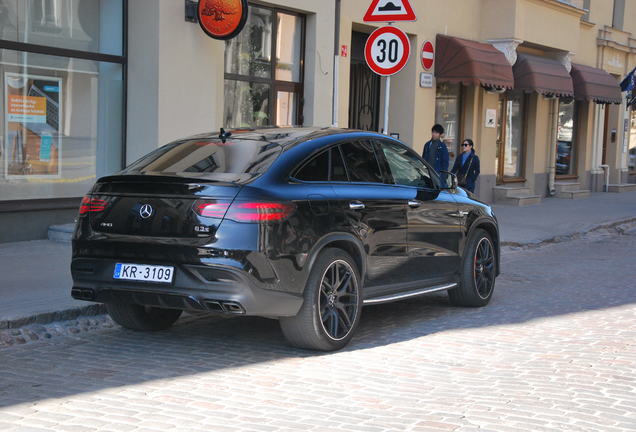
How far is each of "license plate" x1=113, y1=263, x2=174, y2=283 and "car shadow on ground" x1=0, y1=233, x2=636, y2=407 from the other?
583 mm

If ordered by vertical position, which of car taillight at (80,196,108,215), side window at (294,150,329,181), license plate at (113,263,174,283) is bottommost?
license plate at (113,263,174,283)

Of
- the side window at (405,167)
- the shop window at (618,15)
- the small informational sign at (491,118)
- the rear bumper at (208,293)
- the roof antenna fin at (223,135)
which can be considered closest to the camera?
the rear bumper at (208,293)

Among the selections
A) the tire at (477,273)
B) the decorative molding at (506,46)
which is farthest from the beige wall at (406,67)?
the tire at (477,273)

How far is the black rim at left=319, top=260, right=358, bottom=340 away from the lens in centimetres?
656

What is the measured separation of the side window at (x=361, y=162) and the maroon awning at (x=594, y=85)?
18.5m

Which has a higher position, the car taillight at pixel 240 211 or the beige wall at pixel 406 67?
the beige wall at pixel 406 67

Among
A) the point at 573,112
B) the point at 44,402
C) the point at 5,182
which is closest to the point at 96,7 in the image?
the point at 5,182

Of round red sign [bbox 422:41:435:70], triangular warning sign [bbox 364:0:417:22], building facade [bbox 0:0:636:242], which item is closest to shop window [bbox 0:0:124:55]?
building facade [bbox 0:0:636:242]

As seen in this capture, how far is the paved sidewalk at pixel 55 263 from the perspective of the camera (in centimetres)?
743

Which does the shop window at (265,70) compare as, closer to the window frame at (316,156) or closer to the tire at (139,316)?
the tire at (139,316)

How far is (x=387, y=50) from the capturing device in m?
11.3

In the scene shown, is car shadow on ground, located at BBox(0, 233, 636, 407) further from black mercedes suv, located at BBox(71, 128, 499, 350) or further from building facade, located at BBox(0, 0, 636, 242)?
building facade, located at BBox(0, 0, 636, 242)

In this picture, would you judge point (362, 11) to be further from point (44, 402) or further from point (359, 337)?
point (44, 402)

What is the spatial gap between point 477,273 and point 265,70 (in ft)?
23.6
